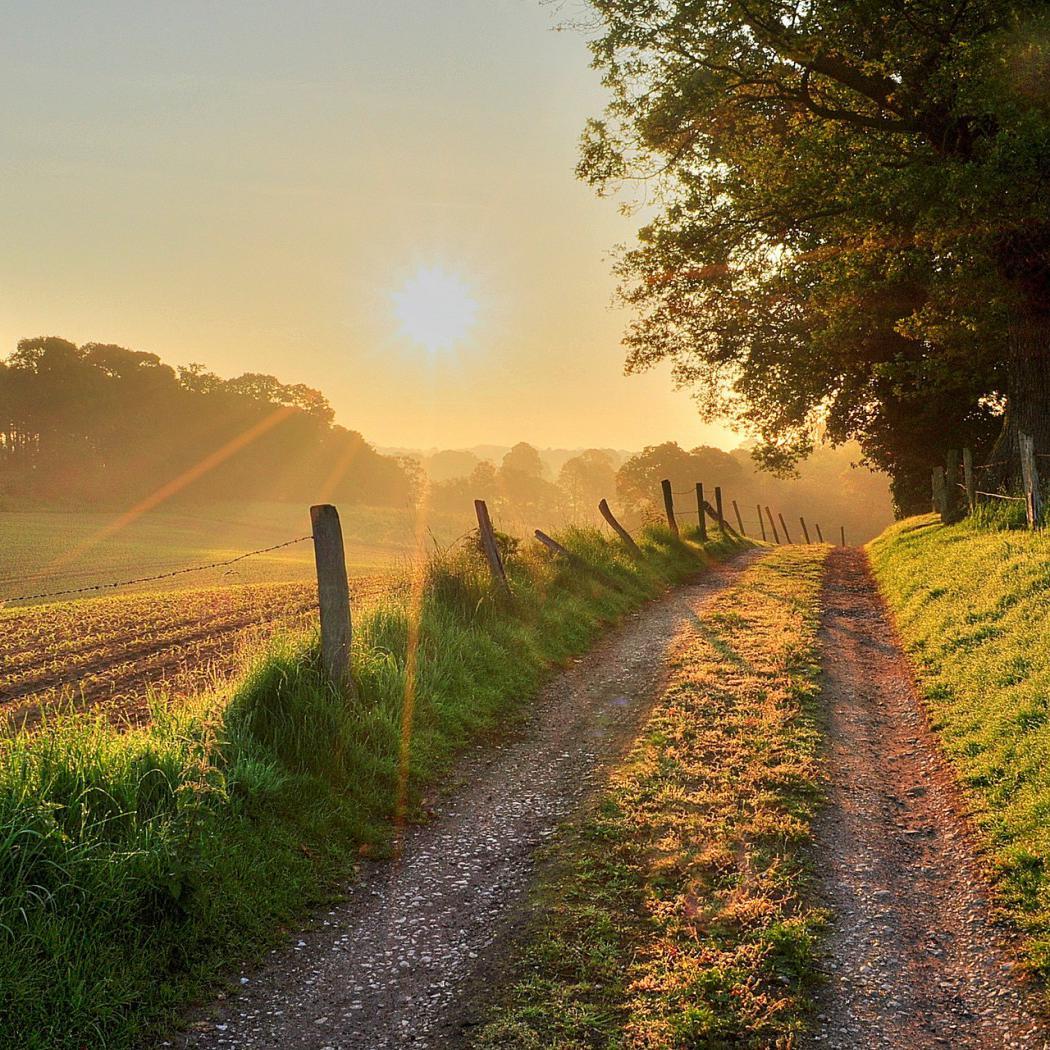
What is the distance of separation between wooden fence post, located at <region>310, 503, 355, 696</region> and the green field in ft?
16.3

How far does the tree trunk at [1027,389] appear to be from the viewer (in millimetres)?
15891

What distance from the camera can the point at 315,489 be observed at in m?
86.0

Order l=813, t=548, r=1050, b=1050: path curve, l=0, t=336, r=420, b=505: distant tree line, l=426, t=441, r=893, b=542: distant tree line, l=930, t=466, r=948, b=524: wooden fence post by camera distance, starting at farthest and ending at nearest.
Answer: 1. l=426, t=441, r=893, b=542: distant tree line
2. l=0, t=336, r=420, b=505: distant tree line
3. l=930, t=466, r=948, b=524: wooden fence post
4. l=813, t=548, r=1050, b=1050: path curve

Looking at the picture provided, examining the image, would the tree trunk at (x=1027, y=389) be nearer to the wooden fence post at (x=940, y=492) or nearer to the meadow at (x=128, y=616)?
the wooden fence post at (x=940, y=492)

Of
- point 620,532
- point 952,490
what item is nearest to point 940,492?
point 952,490

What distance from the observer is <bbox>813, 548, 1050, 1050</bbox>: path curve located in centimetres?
378

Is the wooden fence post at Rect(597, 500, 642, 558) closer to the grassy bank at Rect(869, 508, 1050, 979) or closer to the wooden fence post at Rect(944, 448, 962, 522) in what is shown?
the grassy bank at Rect(869, 508, 1050, 979)

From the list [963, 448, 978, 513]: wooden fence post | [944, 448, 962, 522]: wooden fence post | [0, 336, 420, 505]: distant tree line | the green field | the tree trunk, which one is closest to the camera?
the tree trunk

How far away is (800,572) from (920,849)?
13673 millimetres

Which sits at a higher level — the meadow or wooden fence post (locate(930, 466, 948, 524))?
wooden fence post (locate(930, 466, 948, 524))

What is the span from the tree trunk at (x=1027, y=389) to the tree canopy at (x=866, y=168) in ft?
0.13

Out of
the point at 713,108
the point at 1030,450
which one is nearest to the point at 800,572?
the point at 1030,450

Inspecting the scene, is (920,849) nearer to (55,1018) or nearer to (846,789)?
(846,789)

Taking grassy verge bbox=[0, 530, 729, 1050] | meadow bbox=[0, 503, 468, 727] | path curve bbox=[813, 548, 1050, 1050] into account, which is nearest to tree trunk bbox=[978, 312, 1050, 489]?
path curve bbox=[813, 548, 1050, 1050]
